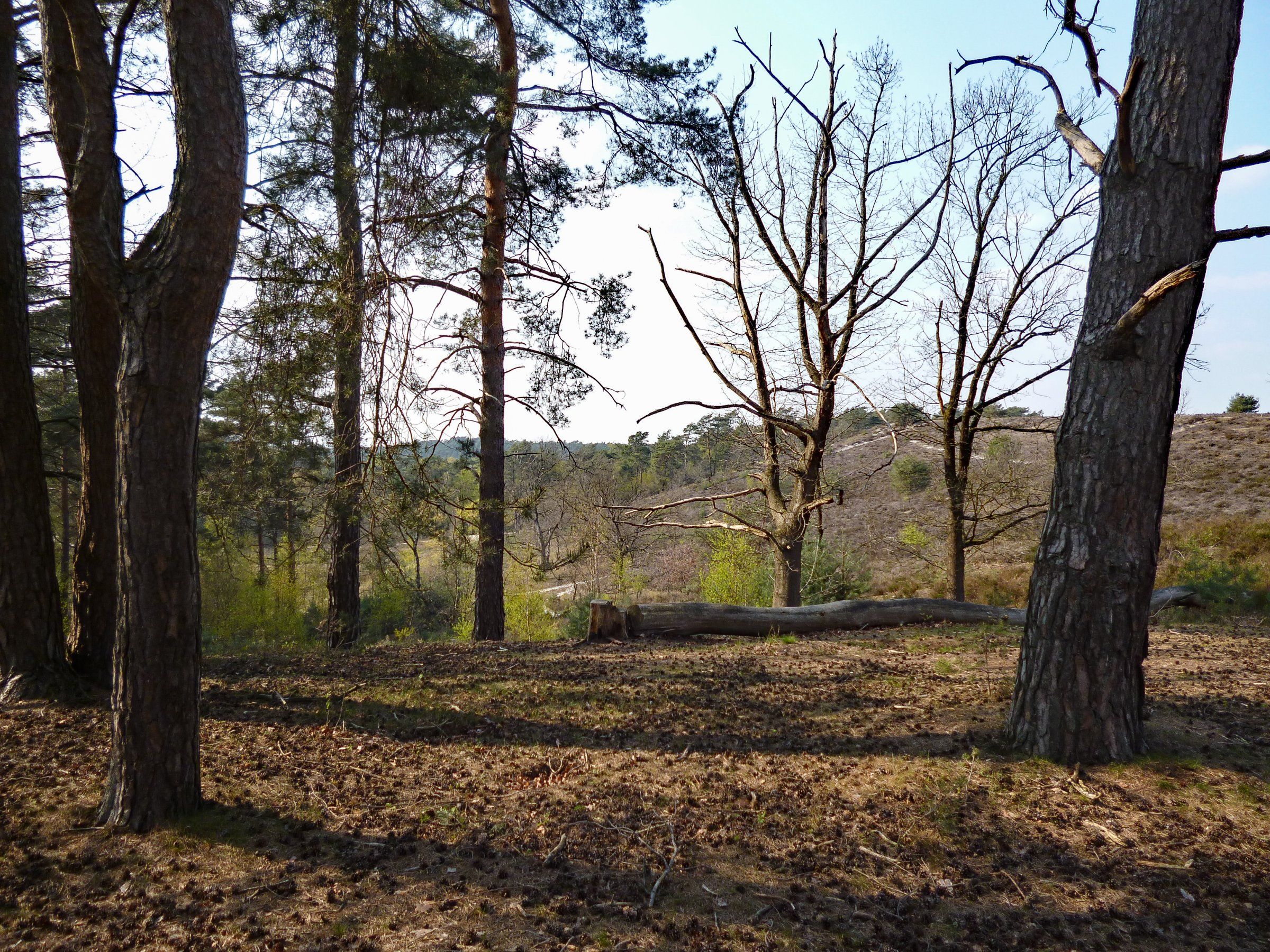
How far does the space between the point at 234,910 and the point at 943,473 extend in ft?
41.5

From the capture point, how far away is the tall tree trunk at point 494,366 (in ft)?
25.2

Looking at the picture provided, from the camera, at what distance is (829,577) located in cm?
1282

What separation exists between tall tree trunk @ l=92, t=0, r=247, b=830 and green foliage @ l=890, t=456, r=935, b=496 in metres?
23.9

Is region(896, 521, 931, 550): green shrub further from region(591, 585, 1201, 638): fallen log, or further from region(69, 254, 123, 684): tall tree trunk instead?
region(69, 254, 123, 684): tall tree trunk

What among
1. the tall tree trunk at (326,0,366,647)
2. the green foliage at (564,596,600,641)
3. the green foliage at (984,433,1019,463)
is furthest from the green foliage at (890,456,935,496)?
the tall tree trunk at (326,0,366,647)

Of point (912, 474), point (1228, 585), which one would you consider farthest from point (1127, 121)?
point (912, 474)

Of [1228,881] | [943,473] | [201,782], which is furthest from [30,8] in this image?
[943,473]

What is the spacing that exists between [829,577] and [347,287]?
31.6 ft

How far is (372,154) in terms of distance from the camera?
5766 mm

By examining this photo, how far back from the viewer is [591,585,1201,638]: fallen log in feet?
24.9

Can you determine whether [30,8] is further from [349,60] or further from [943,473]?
[943,473]

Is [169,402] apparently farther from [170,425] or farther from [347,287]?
[347,287]

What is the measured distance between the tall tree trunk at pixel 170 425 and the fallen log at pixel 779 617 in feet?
15.3

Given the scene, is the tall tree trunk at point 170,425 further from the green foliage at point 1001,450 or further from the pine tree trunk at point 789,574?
the green foliage at point 1001,450
